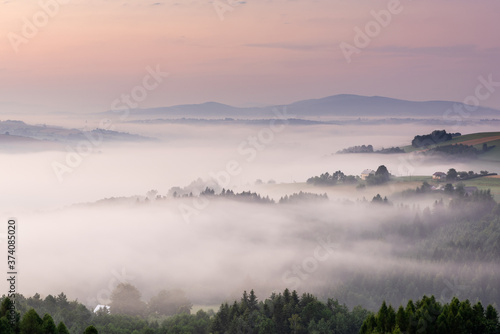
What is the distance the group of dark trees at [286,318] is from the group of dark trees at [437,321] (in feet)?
68.7

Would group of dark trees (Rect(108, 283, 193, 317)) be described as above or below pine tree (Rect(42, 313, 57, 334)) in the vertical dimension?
below

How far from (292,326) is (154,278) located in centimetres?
12704

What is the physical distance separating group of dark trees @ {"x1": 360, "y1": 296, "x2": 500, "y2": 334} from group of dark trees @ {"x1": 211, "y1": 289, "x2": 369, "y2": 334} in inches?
824

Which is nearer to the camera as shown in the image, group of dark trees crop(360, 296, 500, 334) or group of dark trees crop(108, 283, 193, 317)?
group of dark trees crop(360, 296, 500, 334)

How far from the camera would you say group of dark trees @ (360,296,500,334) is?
50812mm

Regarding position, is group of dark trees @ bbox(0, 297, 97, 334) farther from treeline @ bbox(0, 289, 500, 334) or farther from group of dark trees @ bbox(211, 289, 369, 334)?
group of dark trees @ bbox(211, 289, 369, 334)

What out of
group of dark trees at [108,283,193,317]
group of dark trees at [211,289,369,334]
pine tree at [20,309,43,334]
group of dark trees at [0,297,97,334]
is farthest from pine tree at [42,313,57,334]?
group of dark trees at [108,283,193,317]

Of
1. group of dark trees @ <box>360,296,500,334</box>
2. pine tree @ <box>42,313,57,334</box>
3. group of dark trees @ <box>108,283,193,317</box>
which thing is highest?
pine tree @ <box>42,313,57,334</box>

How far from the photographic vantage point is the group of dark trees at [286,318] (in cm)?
7331

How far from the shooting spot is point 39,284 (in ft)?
568

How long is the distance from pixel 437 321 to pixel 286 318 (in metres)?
26.1

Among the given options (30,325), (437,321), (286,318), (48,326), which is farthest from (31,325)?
(286,318)

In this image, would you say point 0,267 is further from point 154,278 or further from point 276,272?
point 276,272

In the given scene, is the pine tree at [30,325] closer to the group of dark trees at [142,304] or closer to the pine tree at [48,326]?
the pine tree at [48,326]
